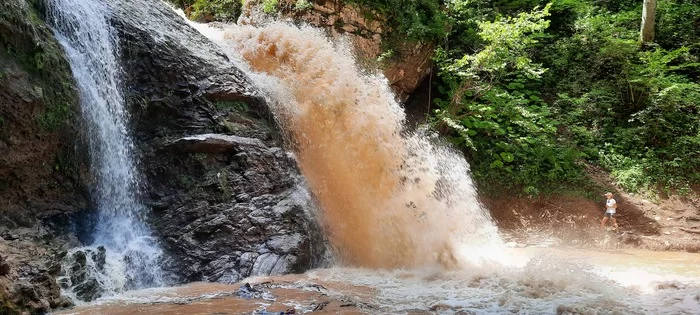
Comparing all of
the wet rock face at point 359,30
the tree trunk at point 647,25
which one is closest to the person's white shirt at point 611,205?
the wet rock face at point 359,30

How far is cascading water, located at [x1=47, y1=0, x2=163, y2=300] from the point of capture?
6.12 meters

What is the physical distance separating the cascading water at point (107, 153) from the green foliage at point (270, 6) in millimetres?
5078

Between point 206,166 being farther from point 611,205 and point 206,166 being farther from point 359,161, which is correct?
point 611,205

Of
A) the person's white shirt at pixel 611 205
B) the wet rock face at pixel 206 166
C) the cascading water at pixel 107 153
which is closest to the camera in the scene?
the cascading water at pixel 107 153

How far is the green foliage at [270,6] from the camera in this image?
12.3 m

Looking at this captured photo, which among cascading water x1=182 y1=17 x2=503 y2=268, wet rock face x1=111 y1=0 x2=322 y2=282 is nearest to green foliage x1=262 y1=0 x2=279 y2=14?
cascading water x1=182 y1=17 x2=503 y2=268

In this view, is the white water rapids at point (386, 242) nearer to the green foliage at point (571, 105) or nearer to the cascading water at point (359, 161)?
the cascading water at point (359, 161)

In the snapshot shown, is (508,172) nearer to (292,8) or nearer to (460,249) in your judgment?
(460,249)

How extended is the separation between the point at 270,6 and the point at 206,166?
248 inches

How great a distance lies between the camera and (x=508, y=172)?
496 inches

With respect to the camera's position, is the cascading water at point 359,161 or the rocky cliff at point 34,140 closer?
the rocky cliff at point 34,140

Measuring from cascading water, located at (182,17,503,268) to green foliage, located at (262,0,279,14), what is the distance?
1.42 m

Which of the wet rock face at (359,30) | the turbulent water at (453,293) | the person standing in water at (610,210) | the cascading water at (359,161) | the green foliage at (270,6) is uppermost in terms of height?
the green foliage at (270,6)

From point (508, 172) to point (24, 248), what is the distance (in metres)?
10.6
